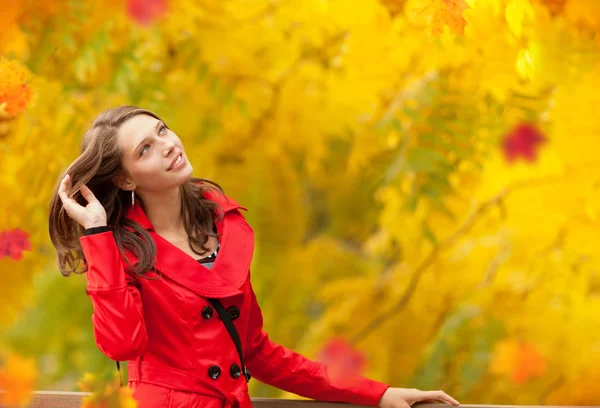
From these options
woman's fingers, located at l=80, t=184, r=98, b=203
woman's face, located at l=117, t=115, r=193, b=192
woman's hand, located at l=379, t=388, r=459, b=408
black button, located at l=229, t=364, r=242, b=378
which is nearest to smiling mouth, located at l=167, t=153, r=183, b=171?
woman's face, located at l=117, t=115, r=193, b=192

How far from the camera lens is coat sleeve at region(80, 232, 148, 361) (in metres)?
1.07

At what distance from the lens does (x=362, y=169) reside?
118 inches

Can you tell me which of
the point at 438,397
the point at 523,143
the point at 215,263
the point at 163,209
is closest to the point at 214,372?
the point at 215,263

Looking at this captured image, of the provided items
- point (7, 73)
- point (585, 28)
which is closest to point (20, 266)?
point (7, 73)

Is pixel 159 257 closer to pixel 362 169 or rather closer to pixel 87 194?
pixel 87 194

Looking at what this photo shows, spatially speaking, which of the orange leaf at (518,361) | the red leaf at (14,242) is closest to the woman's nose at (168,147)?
the red leaf at (14,242)

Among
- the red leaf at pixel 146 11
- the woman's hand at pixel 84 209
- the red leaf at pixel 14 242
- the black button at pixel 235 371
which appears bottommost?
the black button at pixel 235 371

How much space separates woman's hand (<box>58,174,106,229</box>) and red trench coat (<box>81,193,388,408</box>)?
0.03 m

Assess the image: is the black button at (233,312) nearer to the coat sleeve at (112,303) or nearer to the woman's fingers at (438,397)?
the coat sleeve at (112,303)

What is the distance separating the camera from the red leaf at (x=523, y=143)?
106 inches

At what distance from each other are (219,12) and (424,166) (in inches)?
36.7

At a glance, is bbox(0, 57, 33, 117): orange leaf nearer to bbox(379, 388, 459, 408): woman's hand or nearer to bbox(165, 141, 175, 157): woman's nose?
bbox(165, 141, 175, 157): woman's nose

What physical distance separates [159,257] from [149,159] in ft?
0.52

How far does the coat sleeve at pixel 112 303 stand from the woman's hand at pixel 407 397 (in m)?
0.44
